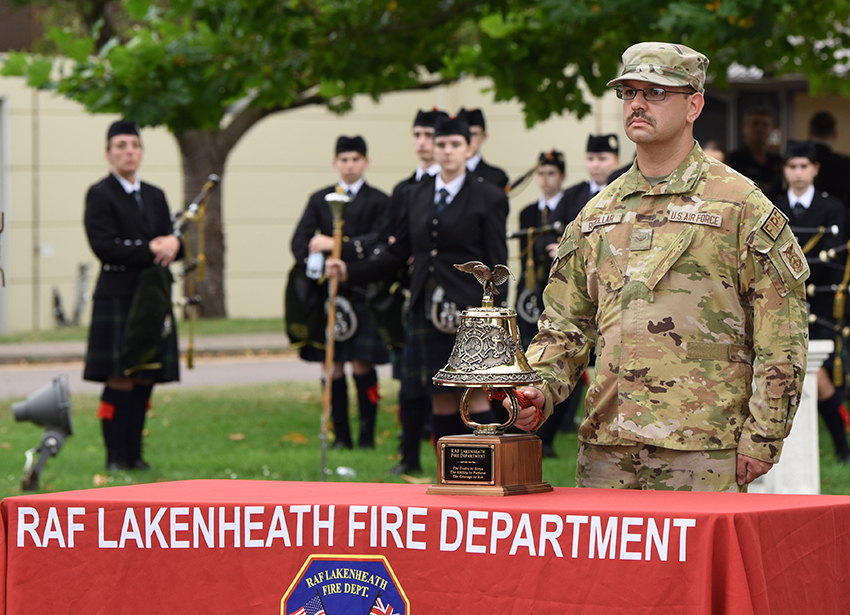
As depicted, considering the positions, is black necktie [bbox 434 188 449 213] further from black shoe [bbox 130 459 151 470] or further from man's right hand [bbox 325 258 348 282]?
black shoe [bbox 130 459 151 470]

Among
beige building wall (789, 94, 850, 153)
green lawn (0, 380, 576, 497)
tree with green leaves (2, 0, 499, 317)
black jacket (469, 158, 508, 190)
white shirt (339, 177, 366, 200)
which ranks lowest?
green lawn (0, 380, 576, 497)

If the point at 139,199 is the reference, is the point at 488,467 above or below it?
below

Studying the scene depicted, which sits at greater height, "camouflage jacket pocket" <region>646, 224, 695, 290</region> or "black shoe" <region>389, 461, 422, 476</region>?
"camouflage jacket pocket" <region>646, 224, 695, 290</region>

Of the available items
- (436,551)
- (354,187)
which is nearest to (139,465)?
(354,187)

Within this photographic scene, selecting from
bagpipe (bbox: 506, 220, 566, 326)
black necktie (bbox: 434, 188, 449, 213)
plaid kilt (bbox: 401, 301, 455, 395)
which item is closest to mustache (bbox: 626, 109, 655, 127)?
black necktie (bbox: 434, 188, 449, 213)

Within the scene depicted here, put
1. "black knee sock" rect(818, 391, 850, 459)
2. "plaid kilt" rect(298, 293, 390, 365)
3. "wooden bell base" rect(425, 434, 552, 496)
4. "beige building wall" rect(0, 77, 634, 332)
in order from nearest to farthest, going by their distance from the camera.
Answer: "wooden bell base" rect(425, 434, 552, 496)
"black knee sock" rect(818, 391, 850, 459)
"plaid kilt" rect(298, 293, 390, 365)
"beige building wall" rect(0, 77, 634, 332)

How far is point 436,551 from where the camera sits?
3.21m

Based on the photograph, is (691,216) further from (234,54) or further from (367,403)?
(234,54)

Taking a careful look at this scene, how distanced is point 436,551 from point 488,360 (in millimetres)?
592

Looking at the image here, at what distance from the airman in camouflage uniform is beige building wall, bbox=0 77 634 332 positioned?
69.1 feet

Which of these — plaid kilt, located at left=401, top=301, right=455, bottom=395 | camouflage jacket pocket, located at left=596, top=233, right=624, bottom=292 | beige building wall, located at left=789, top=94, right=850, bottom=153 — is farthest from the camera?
beige building wall, located at left=789, top=94, right=850, bottom=153

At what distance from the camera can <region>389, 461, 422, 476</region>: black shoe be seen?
812 centimetres

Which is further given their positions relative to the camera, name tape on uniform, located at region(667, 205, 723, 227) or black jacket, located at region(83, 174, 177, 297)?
black jacket, located at region(83, 174, 177, 297)

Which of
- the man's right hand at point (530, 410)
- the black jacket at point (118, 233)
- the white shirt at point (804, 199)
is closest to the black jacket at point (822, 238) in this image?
the white shirt at point (804, 199)
